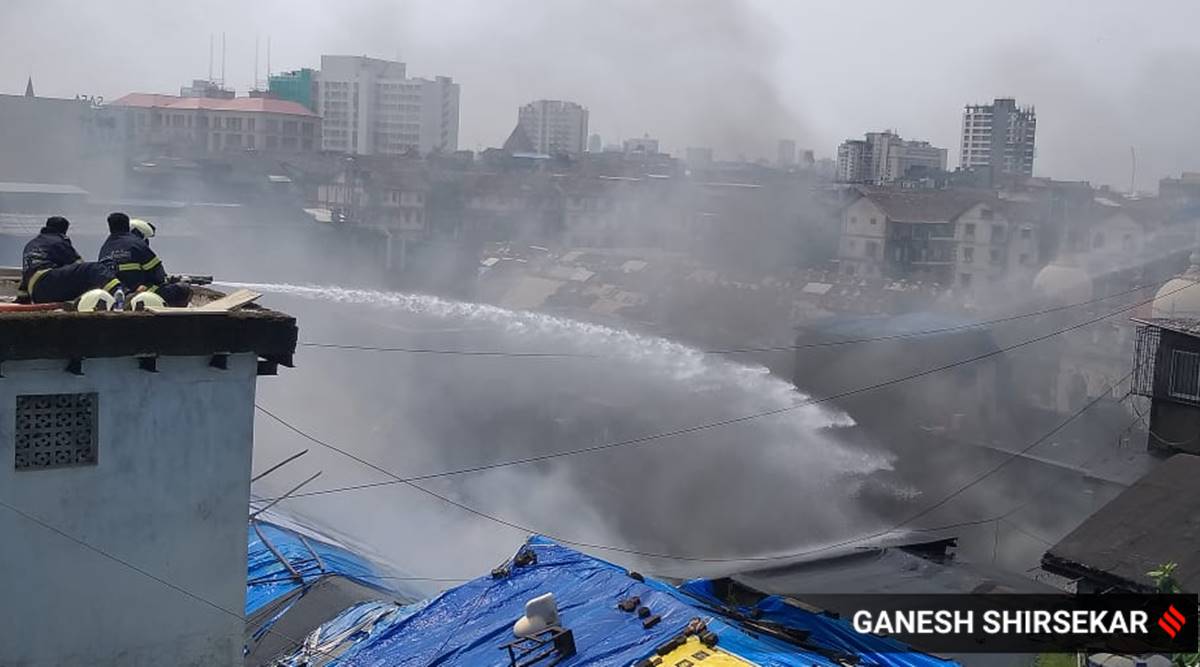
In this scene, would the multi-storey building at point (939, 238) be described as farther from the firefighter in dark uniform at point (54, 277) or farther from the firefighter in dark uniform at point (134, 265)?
the firefighter in dark uniform at point (54, 277)

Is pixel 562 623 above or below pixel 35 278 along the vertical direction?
below

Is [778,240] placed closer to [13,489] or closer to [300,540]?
[300,540]

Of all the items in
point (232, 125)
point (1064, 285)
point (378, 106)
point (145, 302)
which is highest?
point (378, 106)

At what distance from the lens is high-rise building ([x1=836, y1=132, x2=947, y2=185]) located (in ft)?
239

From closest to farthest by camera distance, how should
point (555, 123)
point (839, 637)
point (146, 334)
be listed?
point (146, 334)
point (839, 637)
point (555, 123)

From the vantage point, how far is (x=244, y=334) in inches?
308

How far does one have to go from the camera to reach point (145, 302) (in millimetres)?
7918

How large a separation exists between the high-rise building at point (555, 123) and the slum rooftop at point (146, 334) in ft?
318

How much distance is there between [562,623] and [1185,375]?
16.3 metres

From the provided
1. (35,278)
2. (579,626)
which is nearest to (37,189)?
(35,278)

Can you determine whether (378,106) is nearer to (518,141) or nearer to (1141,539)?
(518,141)

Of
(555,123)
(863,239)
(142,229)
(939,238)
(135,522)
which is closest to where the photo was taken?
(135,522)

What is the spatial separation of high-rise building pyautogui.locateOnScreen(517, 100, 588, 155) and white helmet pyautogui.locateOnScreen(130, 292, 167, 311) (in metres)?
96.8

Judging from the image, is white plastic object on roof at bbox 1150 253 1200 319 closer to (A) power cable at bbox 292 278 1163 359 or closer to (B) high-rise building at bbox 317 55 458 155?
(A) power cable at bbox 292 278 1163 359
